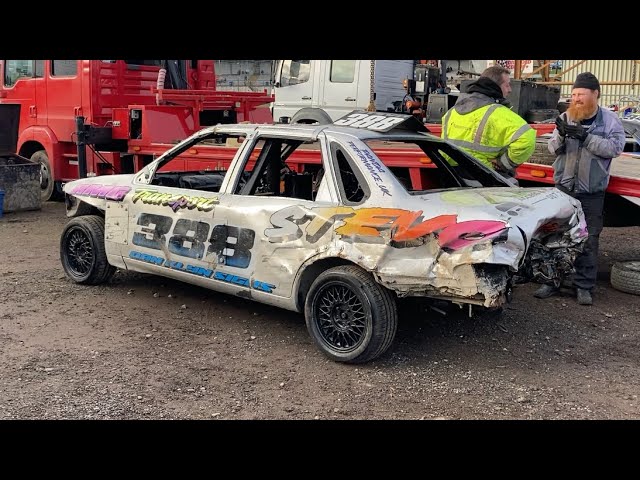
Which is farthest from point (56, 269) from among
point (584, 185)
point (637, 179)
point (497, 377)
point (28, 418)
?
point (637, 179)

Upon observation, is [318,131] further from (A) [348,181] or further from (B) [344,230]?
(B) [344,230]

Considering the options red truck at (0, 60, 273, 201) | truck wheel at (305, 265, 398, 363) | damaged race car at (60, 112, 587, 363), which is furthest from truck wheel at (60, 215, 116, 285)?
red truck at (0, 60, 273, 201)

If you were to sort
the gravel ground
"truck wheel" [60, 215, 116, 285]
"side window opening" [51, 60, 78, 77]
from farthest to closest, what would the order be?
"side window opening" [51, 60, 78, 77] < "truck wheel" [60, 215, 116, 285] < the gravel ground

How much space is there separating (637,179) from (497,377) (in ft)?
8.75

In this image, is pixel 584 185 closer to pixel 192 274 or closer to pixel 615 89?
pixel 192 274

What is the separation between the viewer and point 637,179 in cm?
621

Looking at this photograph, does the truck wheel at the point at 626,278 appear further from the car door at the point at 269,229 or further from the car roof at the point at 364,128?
the car door at the point at 269,229

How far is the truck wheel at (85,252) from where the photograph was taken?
6.38 meters

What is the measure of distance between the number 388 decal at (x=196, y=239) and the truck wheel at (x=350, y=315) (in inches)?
27.3

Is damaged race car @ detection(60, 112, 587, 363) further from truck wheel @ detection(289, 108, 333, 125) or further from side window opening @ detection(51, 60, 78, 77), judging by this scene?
truck wheel @ detection(289, 108, 333, 125)

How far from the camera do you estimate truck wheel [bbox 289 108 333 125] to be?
11.3 m

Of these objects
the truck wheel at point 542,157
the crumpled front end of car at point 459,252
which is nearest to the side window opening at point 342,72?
the truck wheel at point 542,157

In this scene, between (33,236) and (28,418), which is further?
(33,236)

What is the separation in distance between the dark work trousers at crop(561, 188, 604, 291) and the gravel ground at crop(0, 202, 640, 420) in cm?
25
